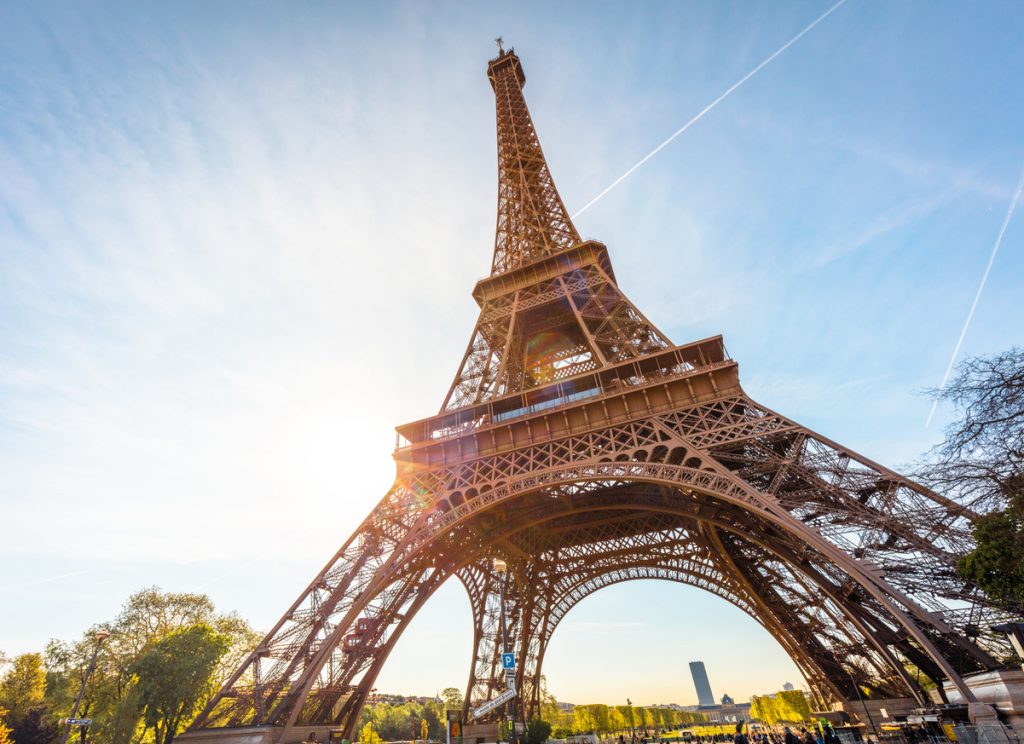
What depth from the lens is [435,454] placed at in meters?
23.1

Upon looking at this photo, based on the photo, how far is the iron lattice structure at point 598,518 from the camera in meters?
14.4

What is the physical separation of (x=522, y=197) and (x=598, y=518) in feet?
72.8

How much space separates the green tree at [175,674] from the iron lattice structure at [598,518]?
8.17 m

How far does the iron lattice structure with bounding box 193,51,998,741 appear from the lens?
47.1 feet

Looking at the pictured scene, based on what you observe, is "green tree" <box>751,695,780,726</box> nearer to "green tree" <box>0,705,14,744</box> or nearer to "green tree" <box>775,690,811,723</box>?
"green tree" <box>775,690,811,723</box>

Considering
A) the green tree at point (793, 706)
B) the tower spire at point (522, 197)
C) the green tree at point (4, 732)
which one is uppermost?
the tower spire at point (522, 197)

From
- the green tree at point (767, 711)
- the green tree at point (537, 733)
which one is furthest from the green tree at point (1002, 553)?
the green tree at point (767, 711)

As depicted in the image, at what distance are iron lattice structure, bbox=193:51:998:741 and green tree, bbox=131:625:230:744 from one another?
8.17m

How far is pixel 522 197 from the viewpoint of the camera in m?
35.6

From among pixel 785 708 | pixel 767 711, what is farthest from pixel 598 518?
pixel 767 711

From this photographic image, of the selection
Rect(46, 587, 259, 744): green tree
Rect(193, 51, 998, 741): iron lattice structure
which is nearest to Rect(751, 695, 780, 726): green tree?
Rect(193, 51, 998, 741): iron lattice structure

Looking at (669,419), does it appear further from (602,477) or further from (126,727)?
(126,727)

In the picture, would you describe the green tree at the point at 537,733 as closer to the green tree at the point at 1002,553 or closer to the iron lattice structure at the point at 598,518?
the iron lattice structure at the point at 598,518

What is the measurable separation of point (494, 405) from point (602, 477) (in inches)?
281
